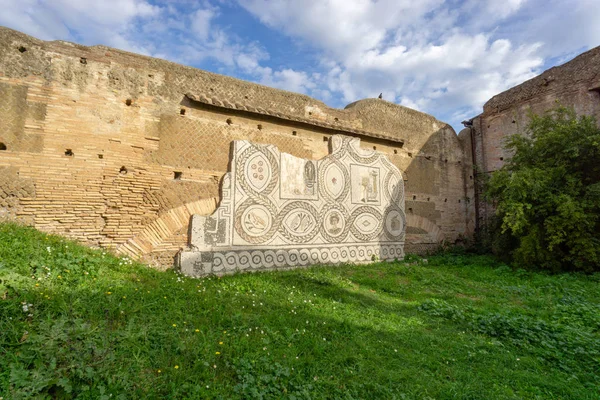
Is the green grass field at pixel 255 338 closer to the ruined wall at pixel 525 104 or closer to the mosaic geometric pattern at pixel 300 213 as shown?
the mosaic geometric pattern at pixel 300 213

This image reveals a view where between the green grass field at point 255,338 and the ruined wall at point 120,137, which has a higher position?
the ruined wall at point 120,137

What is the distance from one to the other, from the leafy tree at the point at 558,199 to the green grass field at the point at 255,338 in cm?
216

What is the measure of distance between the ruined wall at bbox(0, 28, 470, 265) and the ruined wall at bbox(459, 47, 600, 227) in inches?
247

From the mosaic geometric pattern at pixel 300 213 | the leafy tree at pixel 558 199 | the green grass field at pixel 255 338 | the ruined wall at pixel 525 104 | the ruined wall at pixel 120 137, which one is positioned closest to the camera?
the green grass field at pixel 255 338

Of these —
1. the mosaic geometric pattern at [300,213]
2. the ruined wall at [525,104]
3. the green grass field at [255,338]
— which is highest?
the ruined wall at [525,104]

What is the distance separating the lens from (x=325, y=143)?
24.3 ft

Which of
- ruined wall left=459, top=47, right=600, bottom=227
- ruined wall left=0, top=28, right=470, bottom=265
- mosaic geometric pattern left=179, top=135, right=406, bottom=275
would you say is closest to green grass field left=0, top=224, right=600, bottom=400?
ruined wall left=0, top=28, right=470, bottom=265

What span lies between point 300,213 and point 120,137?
352 cm

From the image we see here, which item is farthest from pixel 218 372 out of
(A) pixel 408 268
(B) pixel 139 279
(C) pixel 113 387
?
(A) pixel 408 268

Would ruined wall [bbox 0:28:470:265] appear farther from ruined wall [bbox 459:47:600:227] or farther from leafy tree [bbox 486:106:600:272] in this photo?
ruined wall [bbox 459:47:600:227]

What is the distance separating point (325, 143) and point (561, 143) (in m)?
5.52

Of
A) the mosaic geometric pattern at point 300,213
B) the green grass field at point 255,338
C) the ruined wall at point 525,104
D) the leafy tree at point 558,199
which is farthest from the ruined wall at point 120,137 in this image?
the ruined wall at point 525,104

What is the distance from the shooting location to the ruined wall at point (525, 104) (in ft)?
27.3

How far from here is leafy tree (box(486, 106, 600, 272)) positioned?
6.76 meters
